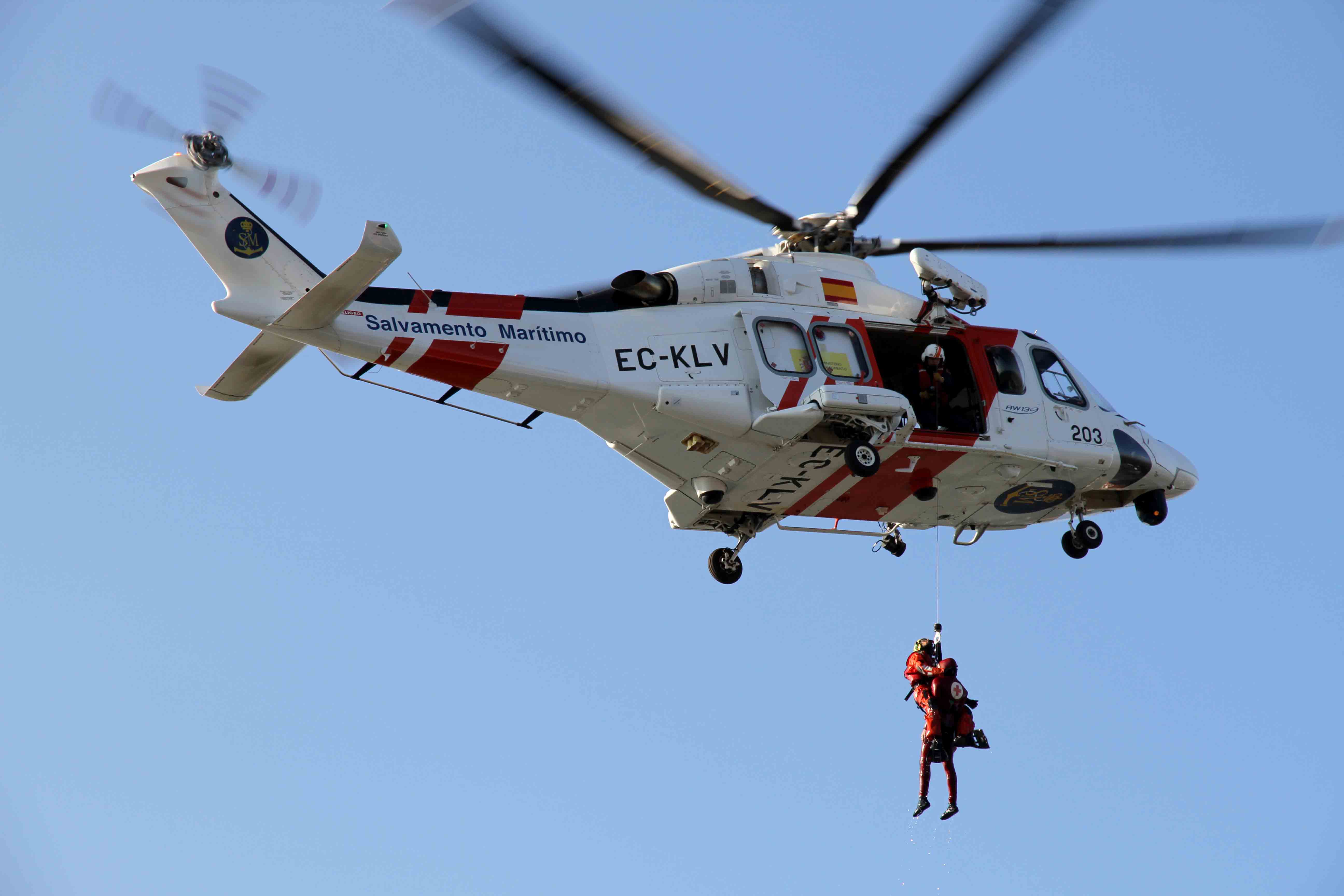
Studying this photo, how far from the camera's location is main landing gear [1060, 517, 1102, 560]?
2055 centimetres

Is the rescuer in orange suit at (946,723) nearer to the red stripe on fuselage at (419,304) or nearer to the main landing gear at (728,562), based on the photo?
the main landing gear at (728,562)

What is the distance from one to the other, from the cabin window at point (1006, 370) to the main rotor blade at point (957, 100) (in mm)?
2401

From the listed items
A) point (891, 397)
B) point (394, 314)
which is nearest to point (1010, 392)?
point (891, 397)

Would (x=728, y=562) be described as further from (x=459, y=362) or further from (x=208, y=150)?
(x=208, y=150)

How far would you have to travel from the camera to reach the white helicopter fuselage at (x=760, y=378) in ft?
52.6

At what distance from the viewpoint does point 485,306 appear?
16609mm

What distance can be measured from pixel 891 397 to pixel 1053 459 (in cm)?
295

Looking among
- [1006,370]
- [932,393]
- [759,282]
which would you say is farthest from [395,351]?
[1006,370]

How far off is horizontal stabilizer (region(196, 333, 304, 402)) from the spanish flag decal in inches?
242

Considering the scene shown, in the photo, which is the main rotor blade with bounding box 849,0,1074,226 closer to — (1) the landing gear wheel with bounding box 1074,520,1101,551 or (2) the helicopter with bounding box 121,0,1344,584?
(2) the helicopter with bounding box 121,0,1344,584

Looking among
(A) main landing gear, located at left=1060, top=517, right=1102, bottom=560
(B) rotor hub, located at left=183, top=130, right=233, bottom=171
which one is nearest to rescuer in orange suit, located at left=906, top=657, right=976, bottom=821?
(A) main landing gear, located at left=1060, top=517, right=1102, bottom=560

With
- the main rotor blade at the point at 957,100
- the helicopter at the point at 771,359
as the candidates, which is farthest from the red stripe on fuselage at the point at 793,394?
the main rotor blade at the point at 957,100

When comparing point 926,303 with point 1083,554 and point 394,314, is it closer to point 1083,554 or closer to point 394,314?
point 1083,554

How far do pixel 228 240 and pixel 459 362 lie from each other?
2.59 metres
